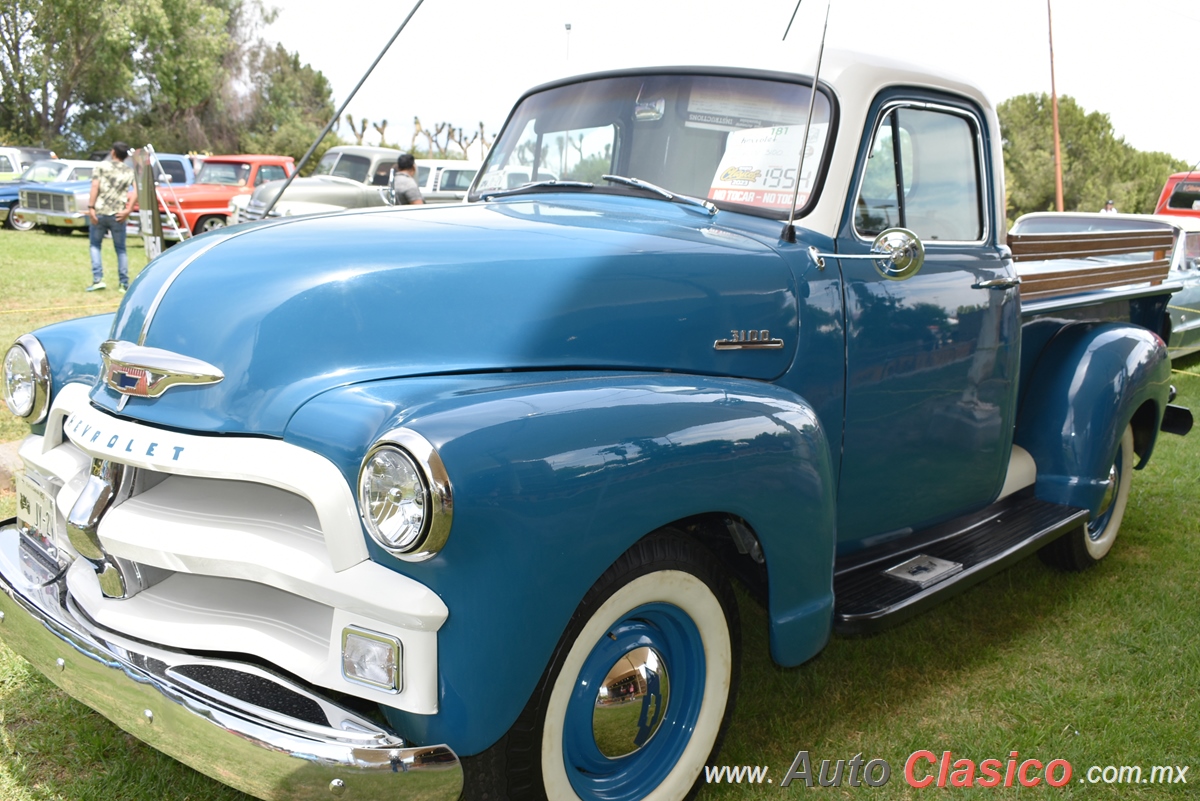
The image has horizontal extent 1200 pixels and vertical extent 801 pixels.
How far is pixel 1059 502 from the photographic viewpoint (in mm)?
3803

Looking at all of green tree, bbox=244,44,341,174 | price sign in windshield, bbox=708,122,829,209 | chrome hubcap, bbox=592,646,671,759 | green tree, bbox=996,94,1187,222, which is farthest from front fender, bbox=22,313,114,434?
green tree, bbox=244,44,341,174

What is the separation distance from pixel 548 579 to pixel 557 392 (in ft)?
1.33

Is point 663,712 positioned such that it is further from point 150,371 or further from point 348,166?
point 348,166

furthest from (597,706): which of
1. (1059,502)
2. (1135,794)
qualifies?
(1059,502)

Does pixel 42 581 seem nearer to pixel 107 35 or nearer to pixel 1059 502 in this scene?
pixel 1059 502

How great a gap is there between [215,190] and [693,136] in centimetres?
1495

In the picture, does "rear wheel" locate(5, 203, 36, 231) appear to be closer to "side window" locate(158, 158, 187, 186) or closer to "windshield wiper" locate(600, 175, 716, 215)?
"side window" locate(158, 158, 187, 186)

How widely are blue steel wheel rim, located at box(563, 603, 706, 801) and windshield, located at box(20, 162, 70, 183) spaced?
2004 cm

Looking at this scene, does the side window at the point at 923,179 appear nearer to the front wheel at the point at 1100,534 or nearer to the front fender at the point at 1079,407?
the front fender at the point at 1079,407

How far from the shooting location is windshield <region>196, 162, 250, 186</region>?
1664cm

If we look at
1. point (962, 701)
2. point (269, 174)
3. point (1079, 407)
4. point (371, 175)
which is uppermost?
point (269, 174)

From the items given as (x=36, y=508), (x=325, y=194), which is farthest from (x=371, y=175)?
(x=36, y=508)

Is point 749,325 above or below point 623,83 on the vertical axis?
below

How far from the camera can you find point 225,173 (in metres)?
16.7
